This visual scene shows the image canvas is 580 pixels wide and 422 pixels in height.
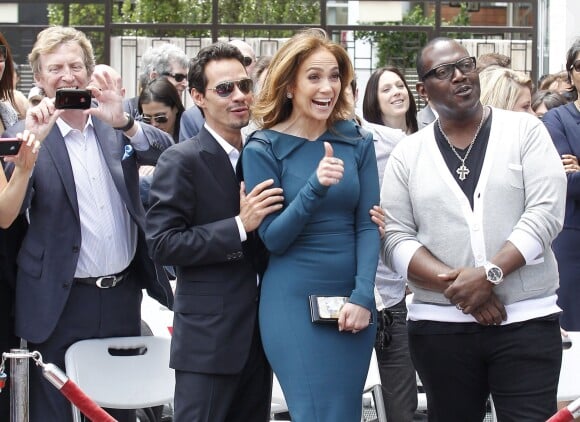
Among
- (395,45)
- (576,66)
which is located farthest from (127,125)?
(395,45)

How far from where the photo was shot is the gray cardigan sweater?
15.3 feet

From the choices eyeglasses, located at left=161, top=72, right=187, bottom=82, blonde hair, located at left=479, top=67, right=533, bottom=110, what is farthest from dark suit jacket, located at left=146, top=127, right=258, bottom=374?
eyeglasses, located at left=161, top=72, right=187, bottom=82

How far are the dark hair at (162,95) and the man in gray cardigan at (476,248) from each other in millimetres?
2883

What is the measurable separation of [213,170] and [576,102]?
2.58 m

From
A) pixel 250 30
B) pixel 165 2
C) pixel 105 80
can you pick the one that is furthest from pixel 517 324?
pixel 165 2

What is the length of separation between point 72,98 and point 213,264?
981 mm

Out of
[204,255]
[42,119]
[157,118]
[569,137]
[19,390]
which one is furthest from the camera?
[157,118]

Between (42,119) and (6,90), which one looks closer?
(42,119)

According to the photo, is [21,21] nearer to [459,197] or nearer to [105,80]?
[105,80]

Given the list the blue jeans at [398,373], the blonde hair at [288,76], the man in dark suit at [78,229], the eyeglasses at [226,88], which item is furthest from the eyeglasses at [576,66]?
the man in dark suit at [78,229]

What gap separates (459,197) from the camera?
4723mm

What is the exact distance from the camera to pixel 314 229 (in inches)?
179

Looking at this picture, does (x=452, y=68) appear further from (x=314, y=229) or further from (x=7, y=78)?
(x=7, y=78)

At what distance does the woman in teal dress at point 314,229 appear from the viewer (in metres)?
A: 4.46
